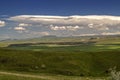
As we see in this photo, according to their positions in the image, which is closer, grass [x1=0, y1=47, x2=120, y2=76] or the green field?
the green field

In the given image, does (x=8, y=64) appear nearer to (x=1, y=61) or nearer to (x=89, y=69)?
(x=1, y=61)

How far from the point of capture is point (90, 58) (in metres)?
160

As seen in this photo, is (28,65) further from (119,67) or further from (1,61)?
(119,67)

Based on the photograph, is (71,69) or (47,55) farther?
(47,55)

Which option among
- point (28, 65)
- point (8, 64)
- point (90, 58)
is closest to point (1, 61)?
point (8, 64)

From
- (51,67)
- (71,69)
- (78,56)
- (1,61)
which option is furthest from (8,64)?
(78,56)

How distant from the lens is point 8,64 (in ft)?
461

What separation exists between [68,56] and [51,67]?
25.0 m

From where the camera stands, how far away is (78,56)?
533 ft

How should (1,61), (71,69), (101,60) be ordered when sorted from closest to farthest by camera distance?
(71,69)
(1,61)
(101,60)

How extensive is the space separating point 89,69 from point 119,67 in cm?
1453

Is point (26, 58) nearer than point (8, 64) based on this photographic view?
No

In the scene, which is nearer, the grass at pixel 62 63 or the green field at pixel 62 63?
the green field at pixel 62 63

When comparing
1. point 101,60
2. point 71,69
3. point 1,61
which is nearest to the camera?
point 71,69
